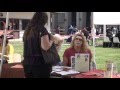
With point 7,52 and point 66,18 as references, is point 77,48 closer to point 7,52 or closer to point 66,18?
point 66,18

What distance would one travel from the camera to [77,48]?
2.98m

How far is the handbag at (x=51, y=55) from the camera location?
278 centimetres

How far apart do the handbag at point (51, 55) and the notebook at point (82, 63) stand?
219 millimetres

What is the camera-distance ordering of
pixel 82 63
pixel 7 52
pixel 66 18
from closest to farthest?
pixel 82 63
pixel 66 18
pixel 7 52

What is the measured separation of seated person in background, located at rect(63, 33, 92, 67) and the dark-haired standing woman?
249 mm

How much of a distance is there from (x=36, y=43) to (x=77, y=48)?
18.6 inches

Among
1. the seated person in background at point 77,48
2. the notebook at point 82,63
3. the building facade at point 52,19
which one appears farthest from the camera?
the seated person in background at point 77,48

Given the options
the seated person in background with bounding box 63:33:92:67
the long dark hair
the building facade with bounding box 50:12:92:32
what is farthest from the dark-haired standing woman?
the seated person in background with bounding box 63:33:92:67

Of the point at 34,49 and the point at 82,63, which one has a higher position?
the point at 34,49

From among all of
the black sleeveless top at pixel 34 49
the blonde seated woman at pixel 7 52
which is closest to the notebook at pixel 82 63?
the black sleeveless top at pixel 34 49

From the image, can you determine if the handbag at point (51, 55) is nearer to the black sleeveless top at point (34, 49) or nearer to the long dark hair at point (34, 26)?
the black sleeveless top at point (34, 49)

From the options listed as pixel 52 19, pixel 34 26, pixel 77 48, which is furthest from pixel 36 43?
pixel 77 48
